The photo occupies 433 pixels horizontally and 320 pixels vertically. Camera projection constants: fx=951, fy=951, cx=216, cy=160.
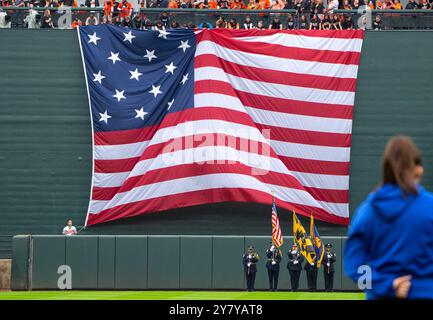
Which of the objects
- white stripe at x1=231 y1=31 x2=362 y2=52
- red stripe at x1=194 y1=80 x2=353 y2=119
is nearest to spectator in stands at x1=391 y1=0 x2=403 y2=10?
white stripe at x1=231 y1=31 x2=362 y2=52

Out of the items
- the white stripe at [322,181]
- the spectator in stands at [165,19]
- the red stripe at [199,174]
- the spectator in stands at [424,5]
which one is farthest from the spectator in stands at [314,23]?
the red stripe at [199,174]

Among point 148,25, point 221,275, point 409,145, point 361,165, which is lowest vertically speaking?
point 221,275

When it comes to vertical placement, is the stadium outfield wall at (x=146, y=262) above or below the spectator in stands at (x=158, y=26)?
below

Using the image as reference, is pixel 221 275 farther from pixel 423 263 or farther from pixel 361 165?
pixel 423 263

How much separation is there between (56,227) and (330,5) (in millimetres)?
12621

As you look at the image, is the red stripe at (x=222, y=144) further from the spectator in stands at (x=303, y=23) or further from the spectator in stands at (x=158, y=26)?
the spectator in stands at (x=303, y=23)

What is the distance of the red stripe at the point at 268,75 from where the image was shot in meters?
31.6

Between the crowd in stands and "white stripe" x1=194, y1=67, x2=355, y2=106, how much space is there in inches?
89.1

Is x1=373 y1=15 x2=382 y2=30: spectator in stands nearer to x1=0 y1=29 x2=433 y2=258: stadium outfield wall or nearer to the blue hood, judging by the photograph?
x1=0 y1=29 x2=433 y2=258: stadium outfield wall

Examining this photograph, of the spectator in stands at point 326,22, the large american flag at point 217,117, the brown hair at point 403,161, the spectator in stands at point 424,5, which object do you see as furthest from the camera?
the spectator in stands at point 424,5

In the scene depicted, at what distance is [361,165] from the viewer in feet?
108

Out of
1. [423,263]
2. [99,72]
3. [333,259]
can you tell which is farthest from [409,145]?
[99,72]

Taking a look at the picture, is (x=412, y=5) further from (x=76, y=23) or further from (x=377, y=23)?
(x=76, y=23)

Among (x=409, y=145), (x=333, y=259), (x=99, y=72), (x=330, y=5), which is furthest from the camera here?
(x=330, y=5)
